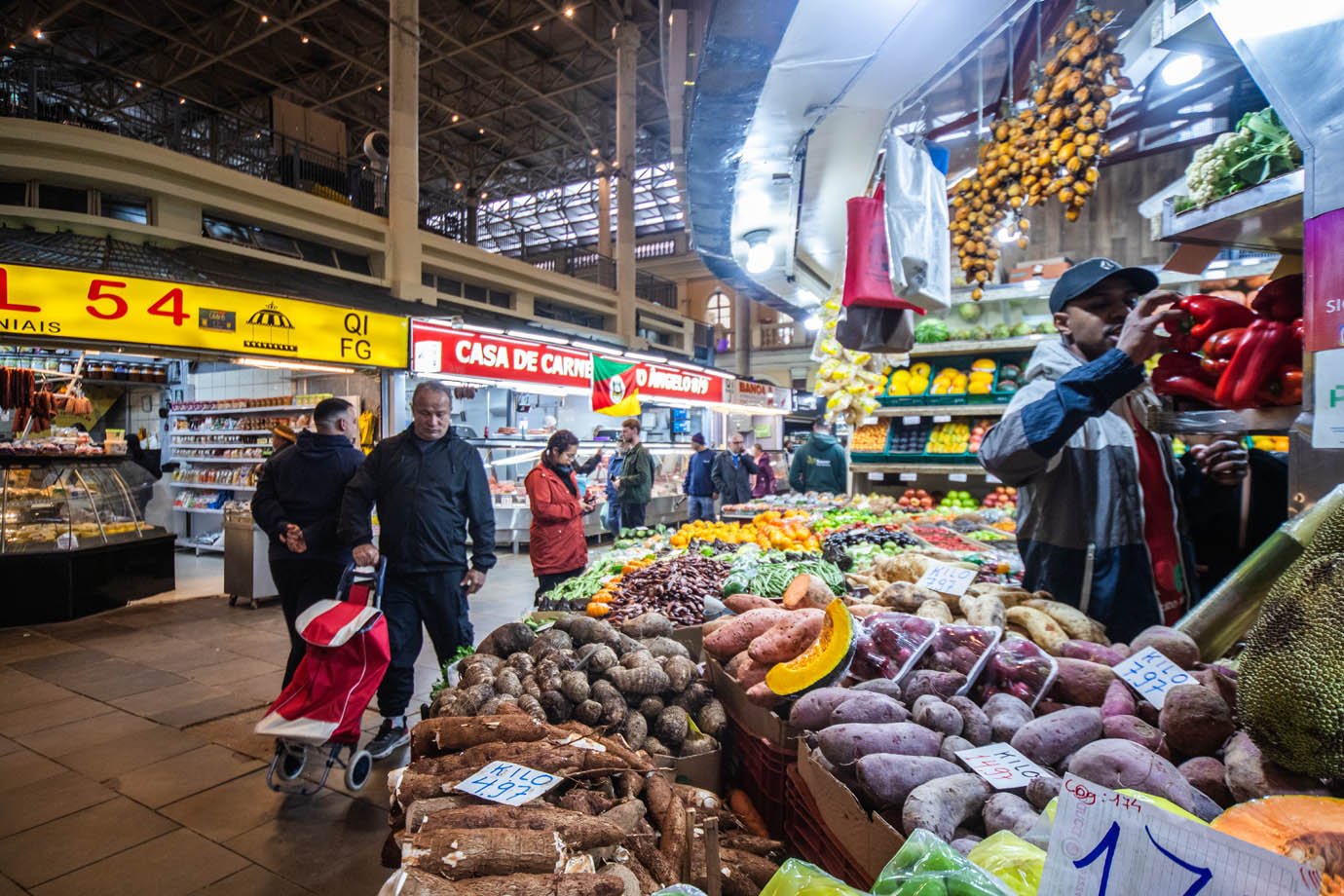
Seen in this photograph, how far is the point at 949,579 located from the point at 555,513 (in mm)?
3430

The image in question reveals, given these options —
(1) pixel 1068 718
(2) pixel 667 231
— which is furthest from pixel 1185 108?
(2) pixel 667 231

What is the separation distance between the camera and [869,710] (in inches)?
62.1

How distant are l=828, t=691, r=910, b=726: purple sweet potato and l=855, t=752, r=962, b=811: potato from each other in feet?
0.60

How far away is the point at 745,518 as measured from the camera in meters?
Result: 7.43

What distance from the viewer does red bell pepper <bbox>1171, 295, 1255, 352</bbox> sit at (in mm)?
1955

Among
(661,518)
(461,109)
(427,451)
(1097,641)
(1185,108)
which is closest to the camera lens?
(1097,641)

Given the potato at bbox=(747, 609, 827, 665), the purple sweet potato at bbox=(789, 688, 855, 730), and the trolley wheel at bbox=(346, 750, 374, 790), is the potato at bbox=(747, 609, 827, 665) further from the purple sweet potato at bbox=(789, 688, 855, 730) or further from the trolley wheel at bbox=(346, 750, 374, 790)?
the trolley wheel at bbox=(346, 750, 374, 790)

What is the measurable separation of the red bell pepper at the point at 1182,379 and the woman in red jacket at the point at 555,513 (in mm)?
3813

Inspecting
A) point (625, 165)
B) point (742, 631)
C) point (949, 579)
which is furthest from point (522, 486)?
point (949, 579)

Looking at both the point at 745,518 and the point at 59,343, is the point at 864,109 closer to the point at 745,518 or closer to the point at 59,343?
the point at 745,518

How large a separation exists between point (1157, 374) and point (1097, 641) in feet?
2.87

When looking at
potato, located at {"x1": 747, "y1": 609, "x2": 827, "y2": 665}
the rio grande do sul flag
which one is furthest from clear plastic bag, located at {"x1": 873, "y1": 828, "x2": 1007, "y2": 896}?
the rio grande do sul flag

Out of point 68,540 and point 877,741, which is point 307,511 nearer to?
point 877,741

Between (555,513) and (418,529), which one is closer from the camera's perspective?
(418,529)
